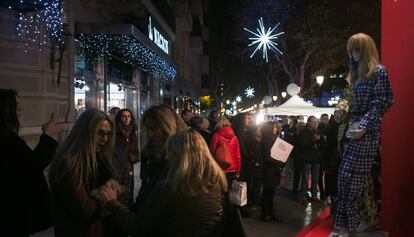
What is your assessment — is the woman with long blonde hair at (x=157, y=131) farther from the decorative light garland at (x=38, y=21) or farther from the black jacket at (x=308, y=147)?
the black jacket at (x=308, y=147)

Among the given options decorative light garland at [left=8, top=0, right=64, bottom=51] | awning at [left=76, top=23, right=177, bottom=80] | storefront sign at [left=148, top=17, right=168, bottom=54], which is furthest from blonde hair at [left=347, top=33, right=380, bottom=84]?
storefront sign at [left=148, top=17, right=168, bottom=54]

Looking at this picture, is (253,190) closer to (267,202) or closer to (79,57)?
(267,202)

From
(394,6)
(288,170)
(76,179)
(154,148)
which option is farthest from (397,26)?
(288,170)

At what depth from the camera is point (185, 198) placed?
109 inches

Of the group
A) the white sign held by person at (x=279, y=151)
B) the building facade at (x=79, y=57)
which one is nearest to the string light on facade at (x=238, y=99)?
the building facade at (x=79, y=57)

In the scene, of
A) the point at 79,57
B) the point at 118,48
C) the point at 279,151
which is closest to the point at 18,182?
the point at 279,151

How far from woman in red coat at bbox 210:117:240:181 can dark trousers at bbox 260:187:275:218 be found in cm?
68

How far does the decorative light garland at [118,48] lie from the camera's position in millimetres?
11632

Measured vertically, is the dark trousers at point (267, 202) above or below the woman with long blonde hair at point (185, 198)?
below

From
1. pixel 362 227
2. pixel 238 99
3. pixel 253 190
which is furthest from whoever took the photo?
pixel 238 99

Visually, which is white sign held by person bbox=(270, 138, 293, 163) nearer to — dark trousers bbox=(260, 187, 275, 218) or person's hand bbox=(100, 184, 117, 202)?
dark trousers bbox=(260, 187, 275, 218)

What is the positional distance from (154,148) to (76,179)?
864mm

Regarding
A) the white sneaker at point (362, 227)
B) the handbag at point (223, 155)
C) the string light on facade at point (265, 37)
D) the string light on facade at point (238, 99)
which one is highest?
the string light on facade at point (265, 37)

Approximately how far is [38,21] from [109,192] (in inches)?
262
